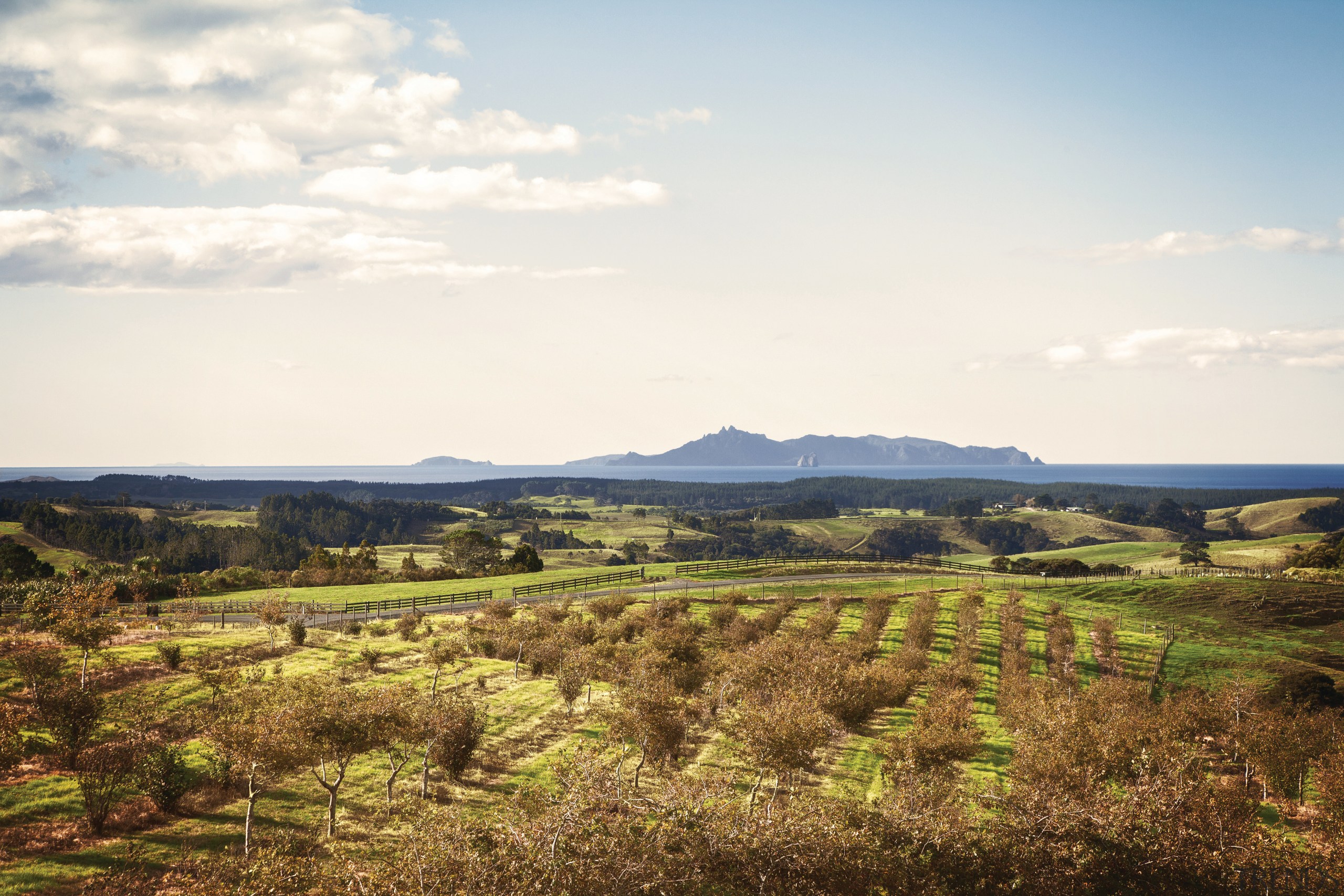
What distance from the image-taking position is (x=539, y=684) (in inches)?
1865

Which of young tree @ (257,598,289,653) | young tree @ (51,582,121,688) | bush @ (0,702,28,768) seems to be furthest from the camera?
young tree @ (257,598,289,653)

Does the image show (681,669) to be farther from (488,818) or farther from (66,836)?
(66,836)

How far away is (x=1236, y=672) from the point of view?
5338 centimetres

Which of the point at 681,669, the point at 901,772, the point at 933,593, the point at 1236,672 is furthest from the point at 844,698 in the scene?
the point at 933,593

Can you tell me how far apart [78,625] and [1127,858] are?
46338mm

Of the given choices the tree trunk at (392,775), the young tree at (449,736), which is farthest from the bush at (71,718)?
the young tree at (449,736)

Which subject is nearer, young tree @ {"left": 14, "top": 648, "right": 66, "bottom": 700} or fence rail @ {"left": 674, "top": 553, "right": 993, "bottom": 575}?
young tree @ {"left": 14, "top": 648, "right": 66, "bottom": 700}

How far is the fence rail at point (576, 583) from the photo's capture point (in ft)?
261

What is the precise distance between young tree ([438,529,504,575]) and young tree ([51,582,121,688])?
68.6 m

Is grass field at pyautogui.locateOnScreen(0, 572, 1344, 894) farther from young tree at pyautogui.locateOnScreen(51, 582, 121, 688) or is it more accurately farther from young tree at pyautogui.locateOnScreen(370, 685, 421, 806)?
young tree at pyautogui.locateOnScreen(51, 582, 121, 688)

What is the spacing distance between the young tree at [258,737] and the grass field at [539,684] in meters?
2.88

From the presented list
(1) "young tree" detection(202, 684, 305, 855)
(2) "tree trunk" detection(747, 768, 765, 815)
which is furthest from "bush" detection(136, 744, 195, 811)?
(2) "tree trunk" detection(747, 768, 765, 815)

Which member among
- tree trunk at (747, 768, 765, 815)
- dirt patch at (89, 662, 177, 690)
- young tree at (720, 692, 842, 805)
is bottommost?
tree trunk at (747, 768, 765, 815)

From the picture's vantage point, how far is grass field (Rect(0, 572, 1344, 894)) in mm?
24875
